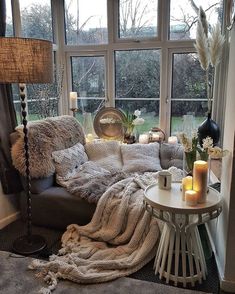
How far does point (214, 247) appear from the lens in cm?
209

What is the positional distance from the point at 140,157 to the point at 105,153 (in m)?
0.39

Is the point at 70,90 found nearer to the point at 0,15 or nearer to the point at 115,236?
the point at 0,15

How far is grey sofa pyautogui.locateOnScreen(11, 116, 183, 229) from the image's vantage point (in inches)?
93.6

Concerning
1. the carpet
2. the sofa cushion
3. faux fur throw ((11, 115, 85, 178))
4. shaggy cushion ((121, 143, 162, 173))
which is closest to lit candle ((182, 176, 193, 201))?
the carpet

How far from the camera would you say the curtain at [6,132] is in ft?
7.95

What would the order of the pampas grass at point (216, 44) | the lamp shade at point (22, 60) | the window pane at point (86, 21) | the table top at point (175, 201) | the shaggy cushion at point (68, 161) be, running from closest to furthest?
the table top at point (175, 201) → the lamp shade at point (22, 60) → the shaggy cushion at point (68, 161) → the pampas grass at point (216, 44) → the window pane at point (86, 21)

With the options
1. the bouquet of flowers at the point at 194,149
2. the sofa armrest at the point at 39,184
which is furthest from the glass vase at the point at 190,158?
the sofa armrest at the point at 39,184

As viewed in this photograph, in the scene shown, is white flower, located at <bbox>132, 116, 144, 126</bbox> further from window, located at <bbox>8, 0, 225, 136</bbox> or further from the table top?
the table top

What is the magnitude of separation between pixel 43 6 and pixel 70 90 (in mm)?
997

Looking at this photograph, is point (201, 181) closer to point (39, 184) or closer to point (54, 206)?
point (54, 206)

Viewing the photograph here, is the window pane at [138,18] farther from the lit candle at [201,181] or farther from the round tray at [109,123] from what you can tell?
the lit candle at [201,181]

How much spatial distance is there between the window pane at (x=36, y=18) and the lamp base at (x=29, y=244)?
211 cm

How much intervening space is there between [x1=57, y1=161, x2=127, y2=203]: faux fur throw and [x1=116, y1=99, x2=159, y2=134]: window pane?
3.07 feet

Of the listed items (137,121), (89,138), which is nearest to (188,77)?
(137,121)
